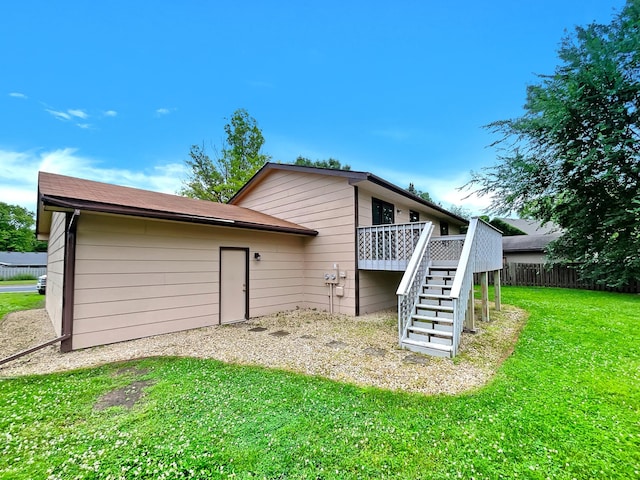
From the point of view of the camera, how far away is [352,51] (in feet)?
37.4

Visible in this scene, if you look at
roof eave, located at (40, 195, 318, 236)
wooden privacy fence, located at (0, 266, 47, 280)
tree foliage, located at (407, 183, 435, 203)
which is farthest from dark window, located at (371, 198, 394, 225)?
wooden privacy fence, located at (0, 266, 47, 280)

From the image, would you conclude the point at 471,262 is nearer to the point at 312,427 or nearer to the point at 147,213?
the point at 312,427

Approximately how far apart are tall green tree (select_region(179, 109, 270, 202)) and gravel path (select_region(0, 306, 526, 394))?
1487 centimetres

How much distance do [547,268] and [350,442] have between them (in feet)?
50.6

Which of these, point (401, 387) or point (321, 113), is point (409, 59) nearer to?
point (321, 113)

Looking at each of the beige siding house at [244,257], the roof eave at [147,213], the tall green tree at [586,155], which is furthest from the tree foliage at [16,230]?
the tall green tree at [586,155]

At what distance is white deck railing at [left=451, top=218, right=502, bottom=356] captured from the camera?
15.4 feet

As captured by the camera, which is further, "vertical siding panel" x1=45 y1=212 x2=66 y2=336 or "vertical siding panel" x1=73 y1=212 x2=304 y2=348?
"vertical siding panel" x1=45 y1=212 x2=66 y2=336

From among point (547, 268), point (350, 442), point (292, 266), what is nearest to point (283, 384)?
point (350, 442)

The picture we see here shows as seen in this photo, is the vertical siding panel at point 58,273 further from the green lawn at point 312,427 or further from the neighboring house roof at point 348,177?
the neighboring house roof at point 348,177

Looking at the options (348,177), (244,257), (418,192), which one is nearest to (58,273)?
(244,257)

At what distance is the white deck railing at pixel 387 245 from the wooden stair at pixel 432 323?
1.15 meters

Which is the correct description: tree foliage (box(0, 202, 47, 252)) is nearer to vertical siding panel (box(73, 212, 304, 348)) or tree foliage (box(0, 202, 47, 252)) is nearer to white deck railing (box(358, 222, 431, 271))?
vertical siding panel (box(73, 212, 304, 348))

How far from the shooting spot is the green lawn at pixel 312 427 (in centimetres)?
212
